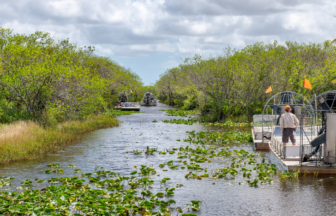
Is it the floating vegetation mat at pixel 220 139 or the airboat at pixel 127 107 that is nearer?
the floating vegetation mat at pixel 220 139

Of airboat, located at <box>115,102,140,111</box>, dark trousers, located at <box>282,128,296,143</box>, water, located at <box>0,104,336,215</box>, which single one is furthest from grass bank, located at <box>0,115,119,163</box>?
airboat, located at <box>115,102,140,111</box>

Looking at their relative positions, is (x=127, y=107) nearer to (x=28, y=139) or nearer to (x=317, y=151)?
(x=28, y=139)

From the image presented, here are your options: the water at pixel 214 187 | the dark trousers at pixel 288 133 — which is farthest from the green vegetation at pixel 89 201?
the dark trousers at pixel 288 133

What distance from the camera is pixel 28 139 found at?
20469mm

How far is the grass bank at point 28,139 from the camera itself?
18.3 m

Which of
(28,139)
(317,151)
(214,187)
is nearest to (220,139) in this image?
(317,151)

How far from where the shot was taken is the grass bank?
18281 mm

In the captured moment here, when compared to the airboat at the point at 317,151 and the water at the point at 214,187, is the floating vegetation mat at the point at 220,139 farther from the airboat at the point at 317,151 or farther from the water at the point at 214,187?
the airboat at the point at 317,151

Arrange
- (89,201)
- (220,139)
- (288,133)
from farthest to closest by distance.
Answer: (220,139) → (288,133) → (89,201)

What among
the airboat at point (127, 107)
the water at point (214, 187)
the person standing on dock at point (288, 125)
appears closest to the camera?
the water at point (214, 187)

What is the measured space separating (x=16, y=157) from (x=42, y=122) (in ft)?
23.9

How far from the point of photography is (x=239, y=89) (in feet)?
133

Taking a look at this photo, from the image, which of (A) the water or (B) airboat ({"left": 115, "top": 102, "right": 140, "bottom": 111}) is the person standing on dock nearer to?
(A) the water

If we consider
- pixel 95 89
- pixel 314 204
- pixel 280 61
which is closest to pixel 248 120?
pixel 280 61
